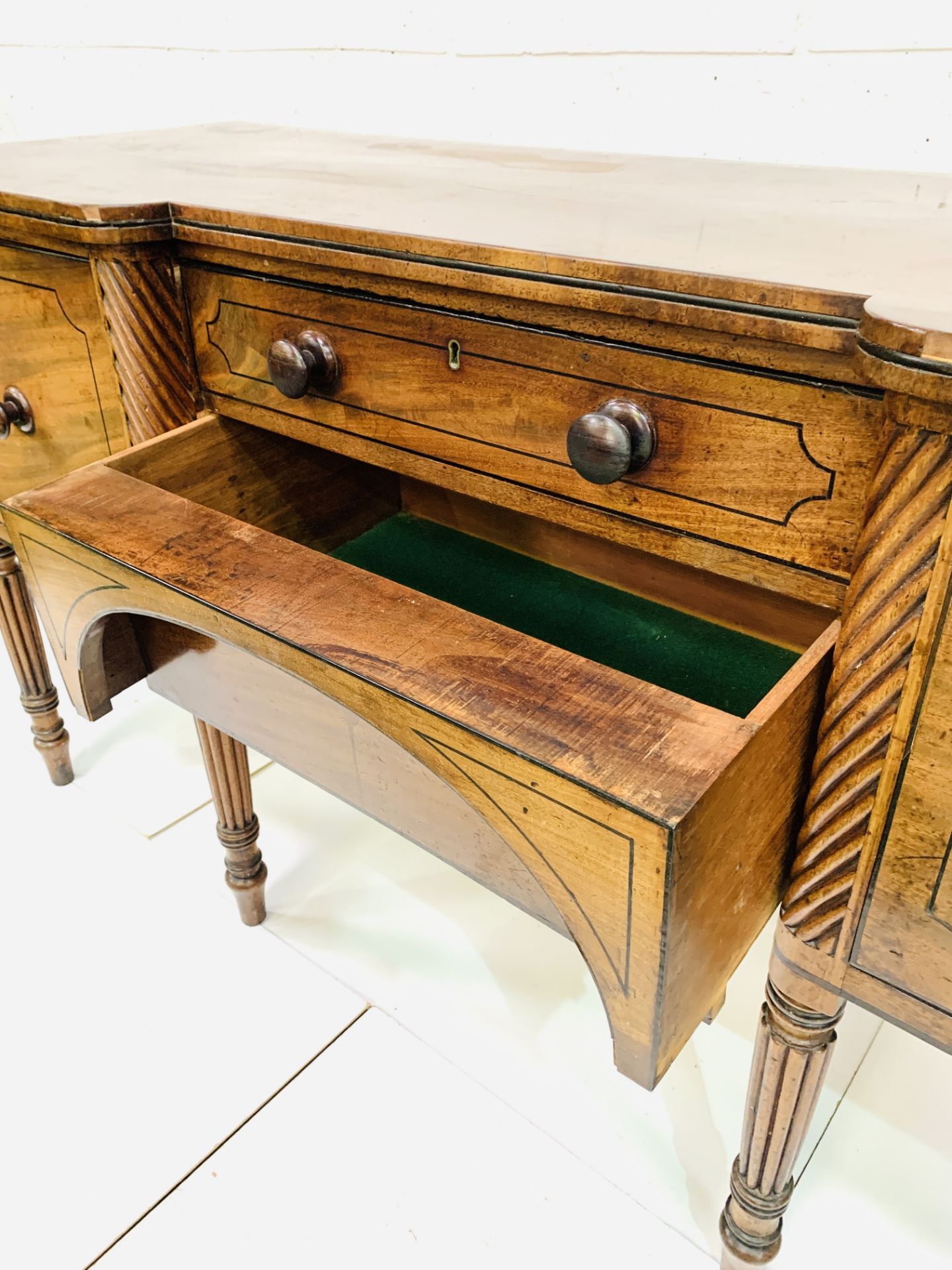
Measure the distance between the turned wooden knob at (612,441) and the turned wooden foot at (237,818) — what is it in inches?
23.2

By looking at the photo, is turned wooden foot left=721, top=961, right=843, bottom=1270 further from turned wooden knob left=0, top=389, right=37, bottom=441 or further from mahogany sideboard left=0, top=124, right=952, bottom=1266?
turned wooden knob left=0, top=389, right=37, bottom=441

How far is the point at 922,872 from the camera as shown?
1.83ft

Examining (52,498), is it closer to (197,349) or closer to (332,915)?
(197,349)

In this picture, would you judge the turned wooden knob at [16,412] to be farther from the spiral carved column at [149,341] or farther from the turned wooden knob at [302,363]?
the turned wooden knob at [302,363]

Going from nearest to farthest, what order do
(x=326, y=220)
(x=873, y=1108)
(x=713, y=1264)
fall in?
(x=326, y=220) < (x=713, y=1264) < (x=873, y=1108)

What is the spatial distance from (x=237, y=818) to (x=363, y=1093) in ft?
1.09

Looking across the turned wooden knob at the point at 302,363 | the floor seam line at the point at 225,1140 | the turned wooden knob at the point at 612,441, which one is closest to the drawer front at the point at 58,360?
the turned wooden knob at the point at 302,363

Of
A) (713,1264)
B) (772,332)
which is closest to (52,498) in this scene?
(772,332)

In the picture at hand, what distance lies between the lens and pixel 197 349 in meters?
0.94

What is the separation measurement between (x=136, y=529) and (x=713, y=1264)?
0.82 m

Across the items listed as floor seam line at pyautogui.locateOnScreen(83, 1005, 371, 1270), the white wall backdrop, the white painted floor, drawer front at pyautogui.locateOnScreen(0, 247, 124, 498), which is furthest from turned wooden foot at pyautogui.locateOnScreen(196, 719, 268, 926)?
the white wall backdrop

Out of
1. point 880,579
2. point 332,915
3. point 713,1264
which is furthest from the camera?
point 332,915

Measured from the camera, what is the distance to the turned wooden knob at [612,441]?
617 mm

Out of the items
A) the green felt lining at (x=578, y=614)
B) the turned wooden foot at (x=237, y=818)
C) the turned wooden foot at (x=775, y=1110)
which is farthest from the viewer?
the turned wooden foot at (x=237, y=818)
